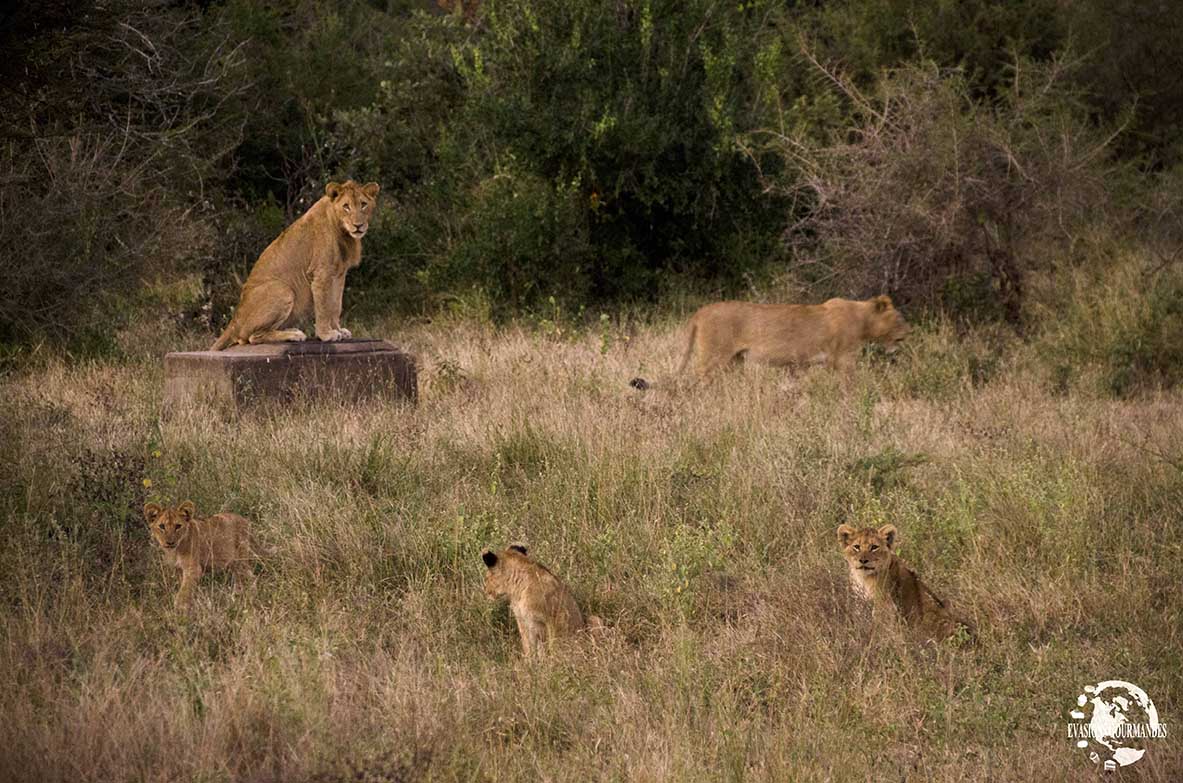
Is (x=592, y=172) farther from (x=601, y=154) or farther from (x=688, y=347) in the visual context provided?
(x=688, y=347)

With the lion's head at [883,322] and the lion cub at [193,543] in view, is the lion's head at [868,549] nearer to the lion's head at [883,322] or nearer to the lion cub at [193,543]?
the lion cub at [193,543]

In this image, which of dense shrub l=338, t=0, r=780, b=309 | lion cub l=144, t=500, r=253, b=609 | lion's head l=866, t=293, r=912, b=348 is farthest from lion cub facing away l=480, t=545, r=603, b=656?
dense shrub l=338, t=0, r=780, b=309

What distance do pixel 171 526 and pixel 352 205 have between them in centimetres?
423

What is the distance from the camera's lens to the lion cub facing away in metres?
5.61

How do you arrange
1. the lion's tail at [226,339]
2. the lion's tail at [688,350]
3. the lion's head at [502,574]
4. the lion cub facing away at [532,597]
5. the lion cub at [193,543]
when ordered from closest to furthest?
the lion cub facing away at [532,597], the lion's head at [502,574], the lion cub at [193,543], the lion's tail at [226,339], the lion's tail at [688,350]

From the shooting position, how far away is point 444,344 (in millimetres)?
13641

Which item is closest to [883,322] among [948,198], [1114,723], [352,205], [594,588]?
[948,198]

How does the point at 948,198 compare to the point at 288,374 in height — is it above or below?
above

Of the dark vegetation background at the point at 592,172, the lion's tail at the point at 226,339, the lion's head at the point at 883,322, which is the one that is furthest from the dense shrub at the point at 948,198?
the lion's tail at the point at 226,339

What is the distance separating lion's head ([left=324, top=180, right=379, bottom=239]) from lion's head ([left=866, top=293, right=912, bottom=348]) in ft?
14.7

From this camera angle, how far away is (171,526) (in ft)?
20.9

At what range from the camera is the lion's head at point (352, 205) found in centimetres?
1007

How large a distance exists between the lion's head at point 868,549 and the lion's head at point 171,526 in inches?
121

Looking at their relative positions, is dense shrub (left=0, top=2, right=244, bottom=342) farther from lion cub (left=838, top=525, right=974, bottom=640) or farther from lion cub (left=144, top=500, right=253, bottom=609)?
lion cub (left=838, top=525, right=974, bottom=640)
